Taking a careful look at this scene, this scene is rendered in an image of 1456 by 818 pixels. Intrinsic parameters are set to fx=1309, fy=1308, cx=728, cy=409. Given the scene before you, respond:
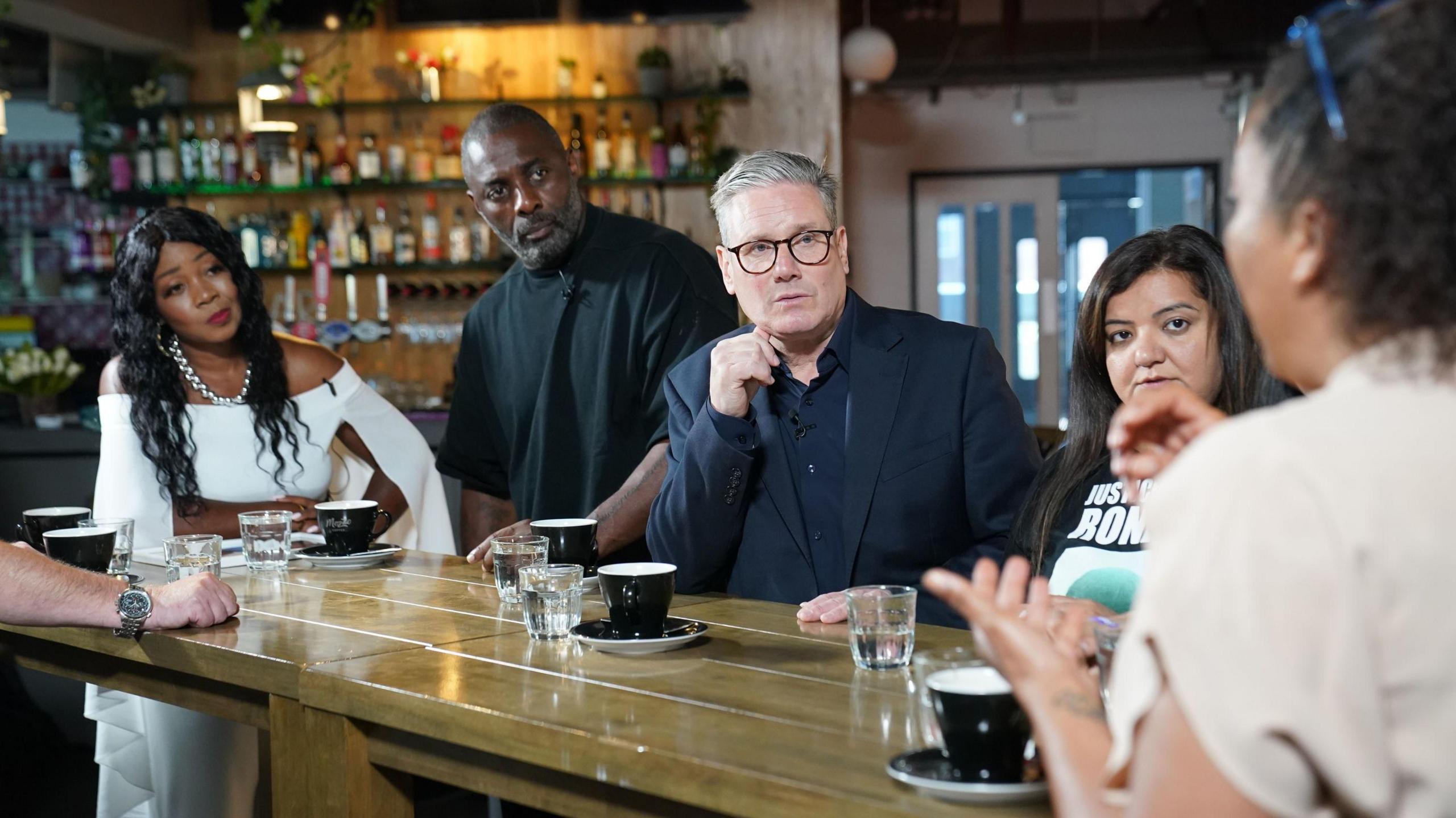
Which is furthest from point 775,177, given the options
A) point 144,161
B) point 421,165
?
point 144,161

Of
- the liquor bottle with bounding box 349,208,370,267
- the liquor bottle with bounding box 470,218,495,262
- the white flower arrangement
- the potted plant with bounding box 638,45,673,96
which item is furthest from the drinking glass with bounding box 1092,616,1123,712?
the liquor bottle with bounding box 349,208,370,267

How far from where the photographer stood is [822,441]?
2.17m

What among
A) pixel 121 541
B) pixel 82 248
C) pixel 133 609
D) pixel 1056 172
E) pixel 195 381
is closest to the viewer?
pixel 133 609

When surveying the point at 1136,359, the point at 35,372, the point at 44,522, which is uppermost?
the point at 35,372

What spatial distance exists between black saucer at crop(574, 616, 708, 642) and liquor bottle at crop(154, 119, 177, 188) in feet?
19.3

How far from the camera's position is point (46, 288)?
7.33 metres

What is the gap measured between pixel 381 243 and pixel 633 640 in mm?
5588

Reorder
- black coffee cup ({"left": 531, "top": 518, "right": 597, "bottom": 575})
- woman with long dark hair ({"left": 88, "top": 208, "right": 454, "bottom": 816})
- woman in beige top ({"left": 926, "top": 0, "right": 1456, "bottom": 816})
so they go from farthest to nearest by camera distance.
Result: woman with long dark hair ({"left": 88, "top": 208, "right": 454, "bottom": 816})
black coffee cup ({"left": 531, "top": 518, "right": 597, "bottom": 575})
woman in beige top ({"left": 926, "top": 0, "right": 1456, "bottom": 816})

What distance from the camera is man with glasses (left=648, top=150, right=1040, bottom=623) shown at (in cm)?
209

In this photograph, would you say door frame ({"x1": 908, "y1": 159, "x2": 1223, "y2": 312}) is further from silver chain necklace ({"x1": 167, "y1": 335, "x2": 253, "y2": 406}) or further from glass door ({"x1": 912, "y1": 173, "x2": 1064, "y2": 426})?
silver chain necklace ({"x1": 167, "y1": 335, "x2": 253, "y2": 406})

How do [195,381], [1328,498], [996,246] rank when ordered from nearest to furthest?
[1328,498], [195,381], [996,246]

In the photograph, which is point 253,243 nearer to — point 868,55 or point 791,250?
point 868,55

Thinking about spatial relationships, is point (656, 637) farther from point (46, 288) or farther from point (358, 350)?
point (46, 288)

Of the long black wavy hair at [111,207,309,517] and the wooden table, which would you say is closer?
the wooden table
